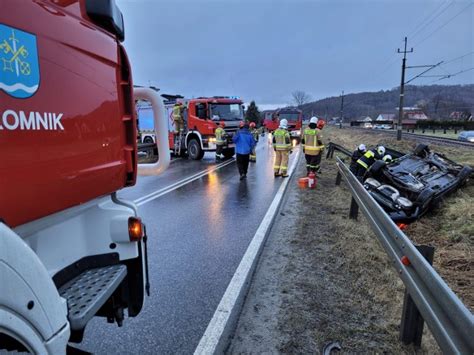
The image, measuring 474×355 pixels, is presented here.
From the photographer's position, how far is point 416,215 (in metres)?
7.09

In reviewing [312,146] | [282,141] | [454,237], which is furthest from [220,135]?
[454,237]

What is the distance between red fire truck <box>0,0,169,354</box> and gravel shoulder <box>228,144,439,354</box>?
121cm

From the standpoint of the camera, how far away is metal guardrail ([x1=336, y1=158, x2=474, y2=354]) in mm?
1990

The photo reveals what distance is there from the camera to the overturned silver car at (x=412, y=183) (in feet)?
23.5

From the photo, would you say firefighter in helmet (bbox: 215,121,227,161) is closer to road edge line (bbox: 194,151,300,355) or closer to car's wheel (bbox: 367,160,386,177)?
car's wheel (bbox: 367,160,386,177)

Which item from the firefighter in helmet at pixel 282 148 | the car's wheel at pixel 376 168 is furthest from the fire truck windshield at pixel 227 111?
the car's wheel at pixel 376 168

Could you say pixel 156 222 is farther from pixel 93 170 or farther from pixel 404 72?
pixel 404 72

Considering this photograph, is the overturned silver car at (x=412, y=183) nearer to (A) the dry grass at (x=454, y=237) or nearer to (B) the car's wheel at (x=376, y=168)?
(B) the car's wheel at (x=376, y=168)

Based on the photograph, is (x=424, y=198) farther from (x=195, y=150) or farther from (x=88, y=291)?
(x=195, y=150)

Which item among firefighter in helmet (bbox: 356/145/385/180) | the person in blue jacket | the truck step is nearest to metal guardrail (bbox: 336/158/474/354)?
the truck step

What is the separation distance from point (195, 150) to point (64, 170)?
54.9 feet

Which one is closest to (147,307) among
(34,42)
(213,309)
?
(213,309)

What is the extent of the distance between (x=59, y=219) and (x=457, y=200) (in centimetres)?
748

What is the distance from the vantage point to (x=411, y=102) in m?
97.6
